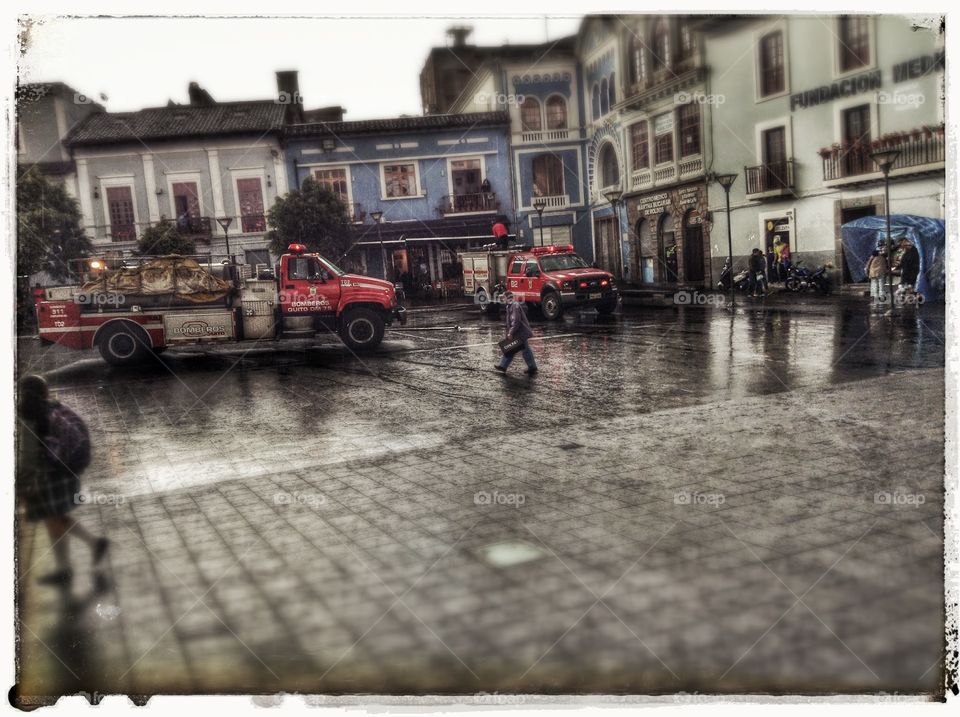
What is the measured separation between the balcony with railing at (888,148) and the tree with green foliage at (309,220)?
2572mm

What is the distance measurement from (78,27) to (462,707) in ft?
11.9

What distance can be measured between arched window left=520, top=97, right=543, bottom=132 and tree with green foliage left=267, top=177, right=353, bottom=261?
3.50 ft

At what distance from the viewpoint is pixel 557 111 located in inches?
151

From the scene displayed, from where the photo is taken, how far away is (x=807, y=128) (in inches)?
145

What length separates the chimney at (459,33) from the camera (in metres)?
3.54

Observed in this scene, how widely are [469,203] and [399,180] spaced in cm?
40

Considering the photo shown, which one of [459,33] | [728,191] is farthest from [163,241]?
[728,191]

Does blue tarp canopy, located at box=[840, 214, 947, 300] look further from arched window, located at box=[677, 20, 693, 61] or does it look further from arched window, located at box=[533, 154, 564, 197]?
arched window, located at box=[533, 154, 564, 197]

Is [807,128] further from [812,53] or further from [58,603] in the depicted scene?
[58,603]

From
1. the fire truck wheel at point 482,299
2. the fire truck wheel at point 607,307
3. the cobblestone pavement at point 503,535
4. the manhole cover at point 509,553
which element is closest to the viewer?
the cobblestone pavement at point 503,535

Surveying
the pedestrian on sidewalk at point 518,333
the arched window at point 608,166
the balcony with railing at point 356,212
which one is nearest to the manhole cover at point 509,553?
the pedestrian on sidewalk at point 518,333

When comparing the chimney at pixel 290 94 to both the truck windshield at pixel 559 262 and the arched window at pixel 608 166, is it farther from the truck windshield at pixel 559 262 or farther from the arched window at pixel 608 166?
the arched window at pixel 608 166

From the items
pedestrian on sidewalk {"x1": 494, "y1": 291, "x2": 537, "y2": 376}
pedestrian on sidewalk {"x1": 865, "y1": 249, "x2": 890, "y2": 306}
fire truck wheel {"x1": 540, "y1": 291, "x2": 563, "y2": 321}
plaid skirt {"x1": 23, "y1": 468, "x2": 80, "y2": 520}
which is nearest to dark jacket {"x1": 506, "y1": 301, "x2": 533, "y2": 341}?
pedestrian on sidewalk {"x1": 494, "y1": 291, "x2": 537, "y2": 376}

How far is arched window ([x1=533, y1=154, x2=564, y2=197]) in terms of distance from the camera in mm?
3855
